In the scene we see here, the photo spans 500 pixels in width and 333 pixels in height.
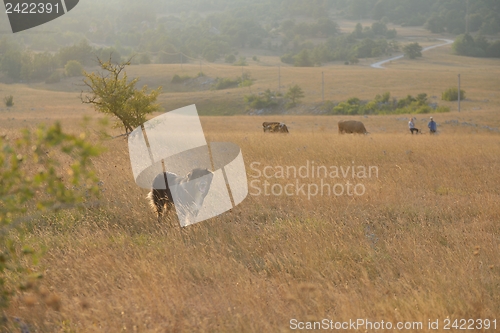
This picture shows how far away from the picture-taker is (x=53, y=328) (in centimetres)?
457

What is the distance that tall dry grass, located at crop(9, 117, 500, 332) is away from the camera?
4617 mm

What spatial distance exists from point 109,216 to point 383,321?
16.4 ft

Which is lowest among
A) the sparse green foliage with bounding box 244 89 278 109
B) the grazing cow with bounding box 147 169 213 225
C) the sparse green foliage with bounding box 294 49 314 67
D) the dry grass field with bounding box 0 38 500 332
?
the sparse green foliage with bounding box 244 89 278 109

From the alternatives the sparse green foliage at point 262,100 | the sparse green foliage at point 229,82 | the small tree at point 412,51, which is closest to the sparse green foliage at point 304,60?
the small tree at point 412,51

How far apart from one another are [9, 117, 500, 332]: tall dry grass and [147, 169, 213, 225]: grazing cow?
27cm

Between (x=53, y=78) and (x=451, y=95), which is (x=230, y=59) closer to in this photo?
(x=53, y=78)

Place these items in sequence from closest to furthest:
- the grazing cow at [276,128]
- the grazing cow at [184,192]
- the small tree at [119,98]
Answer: the grazing cow at [184,192], the small tree at [119,98], the grazing cow at [276,128]

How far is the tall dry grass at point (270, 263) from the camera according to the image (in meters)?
4.62

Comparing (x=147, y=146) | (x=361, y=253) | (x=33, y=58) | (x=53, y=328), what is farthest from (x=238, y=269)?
(x=33, y=58)

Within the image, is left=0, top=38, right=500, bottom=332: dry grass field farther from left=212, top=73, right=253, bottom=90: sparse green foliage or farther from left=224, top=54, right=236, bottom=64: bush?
left=224, top=54, right=236, bottom=64: bush

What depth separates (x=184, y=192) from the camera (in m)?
7.43

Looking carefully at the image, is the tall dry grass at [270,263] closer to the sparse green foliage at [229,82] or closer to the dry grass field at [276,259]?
the dry grass field at [276,259]

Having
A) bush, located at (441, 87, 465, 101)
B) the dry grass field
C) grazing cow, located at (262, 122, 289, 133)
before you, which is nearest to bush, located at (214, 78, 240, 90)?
bush, located at (441, 87, 465, 101)

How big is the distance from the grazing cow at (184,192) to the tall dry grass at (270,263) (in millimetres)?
266
